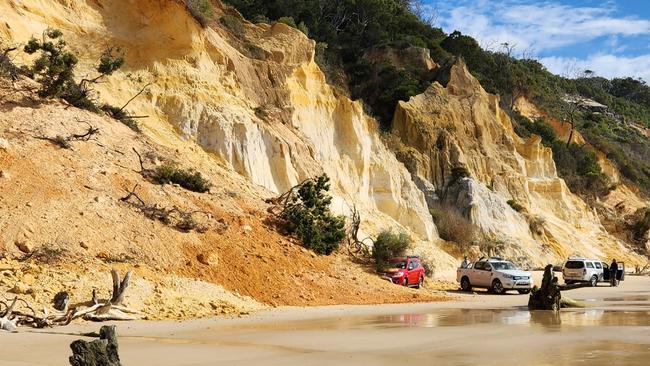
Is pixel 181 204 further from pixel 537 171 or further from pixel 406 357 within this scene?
pixel 537 171

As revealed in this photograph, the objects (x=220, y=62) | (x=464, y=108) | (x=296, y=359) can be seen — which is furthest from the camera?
(x=464, y=108)

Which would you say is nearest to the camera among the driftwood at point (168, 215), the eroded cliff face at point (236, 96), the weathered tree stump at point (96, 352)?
the weathered tree stump at point (96, 352)

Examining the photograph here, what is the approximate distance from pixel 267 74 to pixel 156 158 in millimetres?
13126

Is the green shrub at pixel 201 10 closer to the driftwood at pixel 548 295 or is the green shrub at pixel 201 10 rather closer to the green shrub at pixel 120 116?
the green shrub at pixel 120 116

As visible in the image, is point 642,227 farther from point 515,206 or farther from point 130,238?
point 130,238

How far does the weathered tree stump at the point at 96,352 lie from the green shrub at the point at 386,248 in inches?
711

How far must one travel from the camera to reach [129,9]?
32.1 meters

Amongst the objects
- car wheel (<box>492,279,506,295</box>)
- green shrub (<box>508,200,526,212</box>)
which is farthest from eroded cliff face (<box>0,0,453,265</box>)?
green shrub (<box>508,200,526,212</box>)

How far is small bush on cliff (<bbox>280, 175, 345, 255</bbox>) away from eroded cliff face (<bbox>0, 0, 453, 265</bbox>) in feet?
9.15

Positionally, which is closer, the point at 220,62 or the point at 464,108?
the point at 220,62

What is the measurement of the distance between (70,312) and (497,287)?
18.2m

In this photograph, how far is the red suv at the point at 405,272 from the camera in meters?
26.2

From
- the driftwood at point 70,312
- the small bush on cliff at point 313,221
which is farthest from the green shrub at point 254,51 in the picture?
the driftwood at point 70,312

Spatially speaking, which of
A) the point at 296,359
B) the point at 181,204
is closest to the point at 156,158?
the point at 181,204
